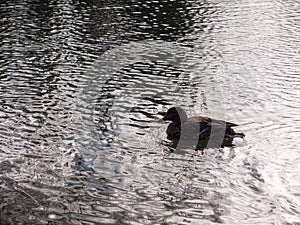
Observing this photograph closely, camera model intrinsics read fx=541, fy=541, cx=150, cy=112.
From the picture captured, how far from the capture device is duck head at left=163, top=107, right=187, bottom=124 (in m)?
11.5

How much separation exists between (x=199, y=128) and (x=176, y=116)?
73cm

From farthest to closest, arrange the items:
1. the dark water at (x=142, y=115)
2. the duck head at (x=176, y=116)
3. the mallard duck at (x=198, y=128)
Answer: the duck head at (x=176, y=116), the mallard duck at (x=198, y=128), the dark water at (x=142, y=115)

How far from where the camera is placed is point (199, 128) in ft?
36.2

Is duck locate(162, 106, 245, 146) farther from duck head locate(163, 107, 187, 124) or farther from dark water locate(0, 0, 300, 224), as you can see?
dark water locate(0, 0, 300, 224)

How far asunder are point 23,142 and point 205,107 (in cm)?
456

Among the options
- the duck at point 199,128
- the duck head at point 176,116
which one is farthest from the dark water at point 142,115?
the duck head at point 176,116

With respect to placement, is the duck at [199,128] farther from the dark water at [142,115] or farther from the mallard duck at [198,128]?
the dark water at [142,115]

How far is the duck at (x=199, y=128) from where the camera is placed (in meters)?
10.9

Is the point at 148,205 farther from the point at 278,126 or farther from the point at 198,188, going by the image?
the point at 278,126

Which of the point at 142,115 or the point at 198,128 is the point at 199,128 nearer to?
the point at 198,128

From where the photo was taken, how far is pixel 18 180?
28.3ft

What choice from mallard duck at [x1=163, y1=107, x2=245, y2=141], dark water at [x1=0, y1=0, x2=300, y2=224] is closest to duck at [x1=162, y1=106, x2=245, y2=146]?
mallard duck at [x1=163, y1=107, x2=245, y2=141]

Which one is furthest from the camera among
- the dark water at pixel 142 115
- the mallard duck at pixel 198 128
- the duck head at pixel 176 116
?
the duck head at pixel 176 116

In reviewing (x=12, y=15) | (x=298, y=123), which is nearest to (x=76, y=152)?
(x=298, y=123)
